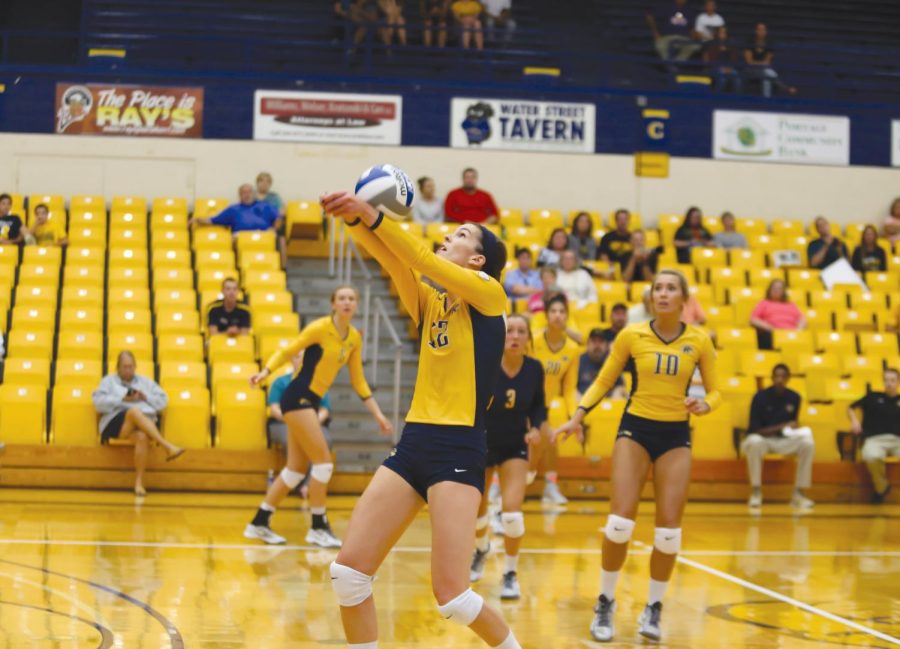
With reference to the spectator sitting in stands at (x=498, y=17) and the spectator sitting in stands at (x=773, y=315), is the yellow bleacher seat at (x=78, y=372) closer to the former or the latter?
the spectator sitting in stands at (x=773, y=315)

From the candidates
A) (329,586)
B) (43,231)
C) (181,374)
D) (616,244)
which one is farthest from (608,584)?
(43,231)

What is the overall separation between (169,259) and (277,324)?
2.41m

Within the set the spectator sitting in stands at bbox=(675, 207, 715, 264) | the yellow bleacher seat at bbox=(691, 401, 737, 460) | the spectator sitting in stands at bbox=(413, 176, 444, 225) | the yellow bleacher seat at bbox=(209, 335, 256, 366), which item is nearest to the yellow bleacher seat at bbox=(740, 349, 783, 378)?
→ the yellow bleacher seat at bbox=(691, 401, 737, 460)

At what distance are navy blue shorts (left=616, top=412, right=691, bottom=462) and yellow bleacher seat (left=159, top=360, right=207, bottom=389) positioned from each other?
767cm

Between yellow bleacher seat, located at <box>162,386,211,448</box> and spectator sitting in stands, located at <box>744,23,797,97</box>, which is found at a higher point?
spectator sitting in stands, located at <box>744,23,797,97</box>

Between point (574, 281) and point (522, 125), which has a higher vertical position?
point (522, 125)

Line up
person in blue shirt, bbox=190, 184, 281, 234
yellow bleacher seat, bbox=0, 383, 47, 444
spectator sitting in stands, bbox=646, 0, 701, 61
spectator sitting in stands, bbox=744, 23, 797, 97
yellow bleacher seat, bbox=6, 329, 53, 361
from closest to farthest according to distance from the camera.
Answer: yellow bleacher seat, bbox=0, 383, 47, 444 < yellow bleacher seat, bbox=6, 329, 53, 361 < person in blue shirt, bbox=190, 184, 281, 234 < spectator sitting in stands, bbox=744, 23, 797, 97 < spectator sitting in stands, bbox=646, 0, 701, 61

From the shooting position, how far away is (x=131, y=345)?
14.4 metres

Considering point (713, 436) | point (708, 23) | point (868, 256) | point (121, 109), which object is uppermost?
point (708, 23)

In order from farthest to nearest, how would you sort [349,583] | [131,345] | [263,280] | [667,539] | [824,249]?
[824,249] < [263,280] < [131,345] < [667,539] < [349,583]

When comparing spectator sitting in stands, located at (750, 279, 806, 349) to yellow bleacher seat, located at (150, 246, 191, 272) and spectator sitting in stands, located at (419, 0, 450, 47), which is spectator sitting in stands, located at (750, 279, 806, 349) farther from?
yellow bleacher seat, located at (150, 246, 191, 272)

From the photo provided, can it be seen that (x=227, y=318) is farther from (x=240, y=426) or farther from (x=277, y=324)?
(x=240, y=426)

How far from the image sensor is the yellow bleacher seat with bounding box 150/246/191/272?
16.3 m

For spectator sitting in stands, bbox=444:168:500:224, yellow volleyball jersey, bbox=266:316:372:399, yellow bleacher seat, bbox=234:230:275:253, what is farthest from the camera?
spectator sitting in stands, bbox=444:168:500:224
